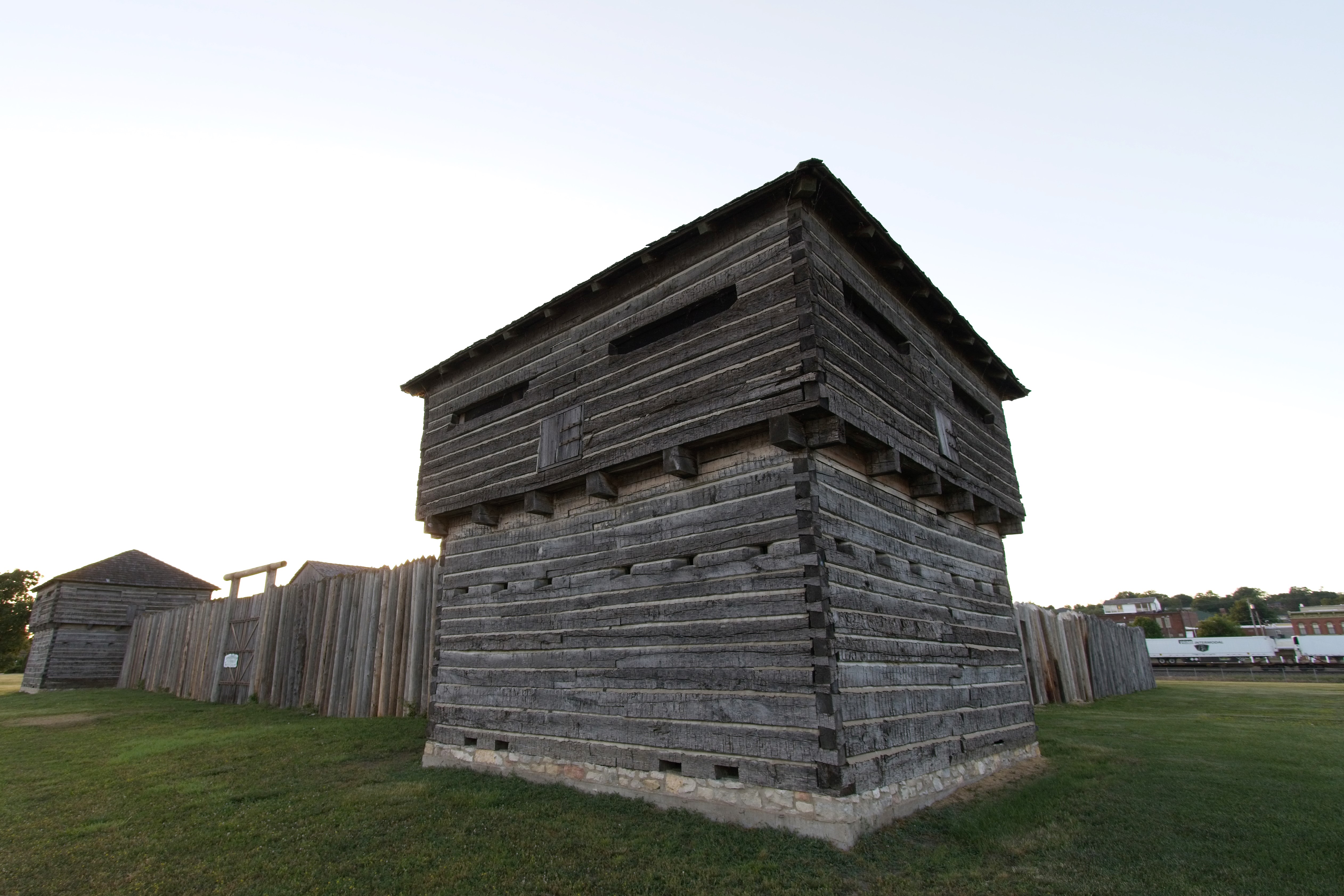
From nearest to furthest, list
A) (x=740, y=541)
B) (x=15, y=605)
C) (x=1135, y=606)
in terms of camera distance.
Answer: (x=740, y=541) < (x=15, y=605) < (x=1135, y=606)

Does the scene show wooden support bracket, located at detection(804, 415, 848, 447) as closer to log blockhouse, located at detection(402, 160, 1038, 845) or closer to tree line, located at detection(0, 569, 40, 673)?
log blockhouse, located at detection(402, 160, 1038, 845)

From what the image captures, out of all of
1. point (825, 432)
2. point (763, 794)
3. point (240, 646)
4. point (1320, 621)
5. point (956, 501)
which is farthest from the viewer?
point (1320, 621)

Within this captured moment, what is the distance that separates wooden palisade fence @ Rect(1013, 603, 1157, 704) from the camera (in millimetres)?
18531

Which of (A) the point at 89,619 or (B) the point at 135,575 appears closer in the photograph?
(A) the point at 89,619

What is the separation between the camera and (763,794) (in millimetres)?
6922

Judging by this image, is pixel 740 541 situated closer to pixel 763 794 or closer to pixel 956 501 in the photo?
pixel 763 794

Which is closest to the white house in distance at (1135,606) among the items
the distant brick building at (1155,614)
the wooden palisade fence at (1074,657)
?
the distant brick building at (1155,614)

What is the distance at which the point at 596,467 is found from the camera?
9203 mm

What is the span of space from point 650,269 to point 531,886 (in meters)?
7.61

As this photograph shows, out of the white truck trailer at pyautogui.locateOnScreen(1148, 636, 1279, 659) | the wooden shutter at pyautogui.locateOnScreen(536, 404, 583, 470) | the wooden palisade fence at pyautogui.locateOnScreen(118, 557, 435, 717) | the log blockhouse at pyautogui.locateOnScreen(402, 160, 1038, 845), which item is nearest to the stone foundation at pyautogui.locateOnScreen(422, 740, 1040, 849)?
the log blockhouse at pyautogui.locateOnScreen(402, 160, 1038, 845)

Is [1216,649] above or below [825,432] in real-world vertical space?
below

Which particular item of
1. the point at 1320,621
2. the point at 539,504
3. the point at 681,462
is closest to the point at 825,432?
the point at 681,462

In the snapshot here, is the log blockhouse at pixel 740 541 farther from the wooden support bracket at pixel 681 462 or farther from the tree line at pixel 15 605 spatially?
the tree line at pixel 15 605

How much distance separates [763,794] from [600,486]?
14.0ft
